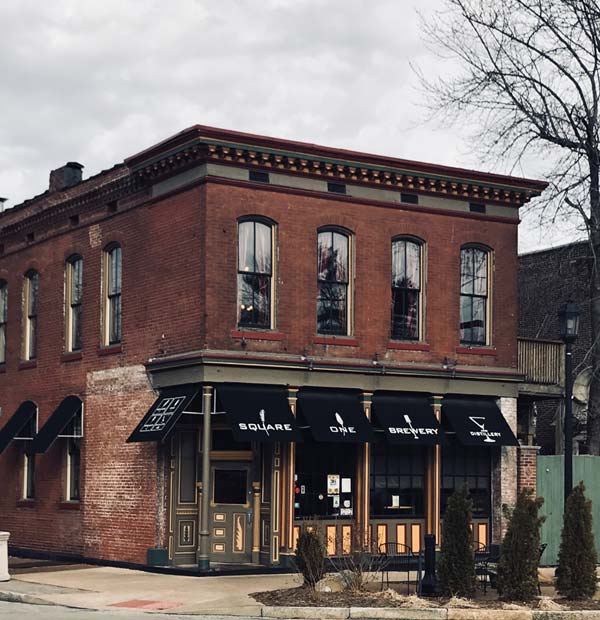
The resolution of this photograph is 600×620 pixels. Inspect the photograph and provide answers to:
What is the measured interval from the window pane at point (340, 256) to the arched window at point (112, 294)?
17.0 feet

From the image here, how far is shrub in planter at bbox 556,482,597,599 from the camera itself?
20.4 m

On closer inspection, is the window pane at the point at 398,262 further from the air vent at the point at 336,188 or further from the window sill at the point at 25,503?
the window sill at the point at 25,503

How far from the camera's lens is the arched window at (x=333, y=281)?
2720cm

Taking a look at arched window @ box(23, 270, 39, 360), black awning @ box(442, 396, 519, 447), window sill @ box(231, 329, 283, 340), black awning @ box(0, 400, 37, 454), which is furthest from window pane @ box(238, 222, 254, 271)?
black awning @ box(0, 400, 37, 454)

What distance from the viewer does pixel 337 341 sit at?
27109mm

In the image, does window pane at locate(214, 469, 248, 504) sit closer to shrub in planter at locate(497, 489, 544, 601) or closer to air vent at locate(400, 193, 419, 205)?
air vent at locate(400, 193, 419, 205)

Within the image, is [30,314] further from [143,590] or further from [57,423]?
[143,590]

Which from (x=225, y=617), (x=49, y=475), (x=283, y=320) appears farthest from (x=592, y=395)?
(x=225, y=617)

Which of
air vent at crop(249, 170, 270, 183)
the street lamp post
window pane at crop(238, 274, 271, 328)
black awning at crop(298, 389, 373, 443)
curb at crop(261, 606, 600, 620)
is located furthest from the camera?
air vent at crop(249, 170, 270, 183)

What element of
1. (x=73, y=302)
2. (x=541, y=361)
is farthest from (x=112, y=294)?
(x=541, y=361)

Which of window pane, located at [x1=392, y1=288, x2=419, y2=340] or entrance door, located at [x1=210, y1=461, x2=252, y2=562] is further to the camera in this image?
window pane, located at [x1=392, y1=288, x2=419, y2=340]

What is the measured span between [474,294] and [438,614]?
1196 cm

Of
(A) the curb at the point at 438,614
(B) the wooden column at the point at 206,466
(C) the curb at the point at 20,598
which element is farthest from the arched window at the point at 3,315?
(A) the curb at the point at 438,614

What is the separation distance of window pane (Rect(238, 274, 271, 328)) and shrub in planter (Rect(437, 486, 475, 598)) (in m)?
7.57
